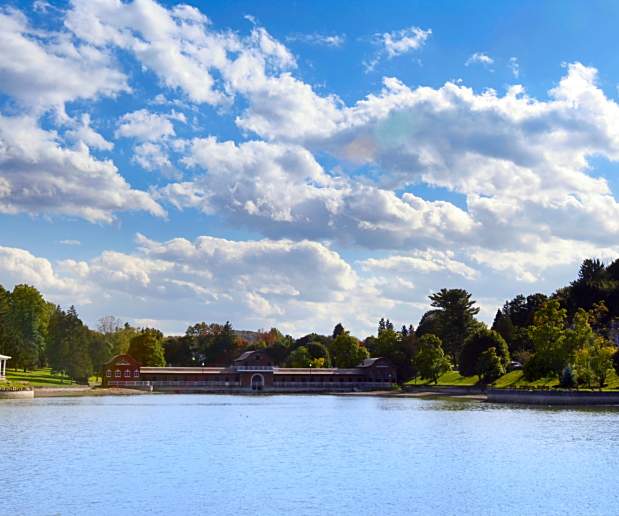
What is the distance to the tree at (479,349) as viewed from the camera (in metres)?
112

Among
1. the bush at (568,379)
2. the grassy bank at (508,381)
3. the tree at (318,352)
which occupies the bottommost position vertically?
the grassy bank at (508,381)

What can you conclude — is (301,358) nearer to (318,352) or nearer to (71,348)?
(318,352)

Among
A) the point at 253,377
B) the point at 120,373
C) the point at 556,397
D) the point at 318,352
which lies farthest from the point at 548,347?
the point at 318,352

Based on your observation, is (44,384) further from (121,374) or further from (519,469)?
(519,469)

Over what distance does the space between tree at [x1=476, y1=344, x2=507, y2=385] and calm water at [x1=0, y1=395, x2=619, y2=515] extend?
42233 millimetres

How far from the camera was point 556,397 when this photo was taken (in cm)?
8025

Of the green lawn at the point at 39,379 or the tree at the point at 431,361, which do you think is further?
the tree at the point at 431,361

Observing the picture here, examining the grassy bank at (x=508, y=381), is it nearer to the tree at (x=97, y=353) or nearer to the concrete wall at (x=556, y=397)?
the concrete wall at (x=556, y=397)

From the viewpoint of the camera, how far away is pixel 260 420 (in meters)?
63.8

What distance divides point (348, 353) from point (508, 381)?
49.1 m

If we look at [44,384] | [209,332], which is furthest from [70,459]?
[209,332]

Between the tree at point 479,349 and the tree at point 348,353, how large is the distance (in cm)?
3488

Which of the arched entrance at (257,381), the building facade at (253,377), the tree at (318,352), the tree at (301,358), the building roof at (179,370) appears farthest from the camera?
the tree at (318,352)

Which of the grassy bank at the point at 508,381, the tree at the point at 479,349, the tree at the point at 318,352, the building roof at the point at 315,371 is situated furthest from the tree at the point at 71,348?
the tree at the point at 479,349
